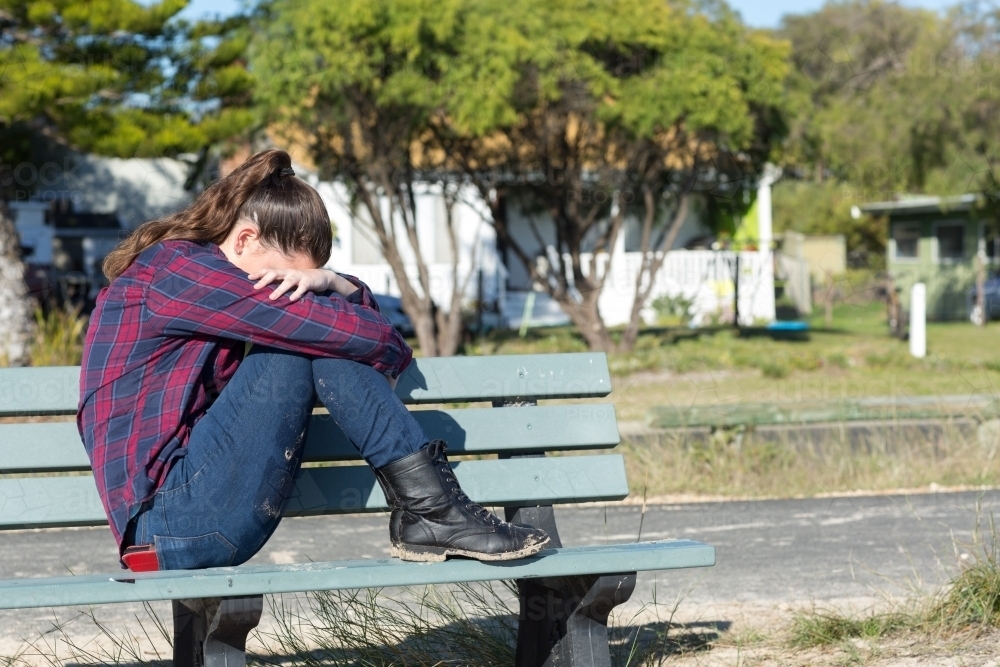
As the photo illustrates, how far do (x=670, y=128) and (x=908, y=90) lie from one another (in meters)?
4.19

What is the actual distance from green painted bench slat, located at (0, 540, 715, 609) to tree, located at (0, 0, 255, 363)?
9.15 meters

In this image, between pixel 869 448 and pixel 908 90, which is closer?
pixel 869 448

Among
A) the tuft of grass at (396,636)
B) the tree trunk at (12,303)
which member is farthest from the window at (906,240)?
the tuft of grass at (396,636)

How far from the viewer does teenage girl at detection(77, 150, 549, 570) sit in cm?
288

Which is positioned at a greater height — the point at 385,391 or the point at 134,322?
the point at 134,322

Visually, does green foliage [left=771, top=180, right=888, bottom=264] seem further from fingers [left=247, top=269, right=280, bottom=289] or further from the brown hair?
fingers [left=247, top=269, right=280, bottom=289]

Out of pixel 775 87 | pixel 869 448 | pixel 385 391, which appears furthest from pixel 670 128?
pixel 385 391

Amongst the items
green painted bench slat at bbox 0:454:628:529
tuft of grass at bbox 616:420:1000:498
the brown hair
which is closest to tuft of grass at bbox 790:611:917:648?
green painted bench slat at bbox 0:454:628:529

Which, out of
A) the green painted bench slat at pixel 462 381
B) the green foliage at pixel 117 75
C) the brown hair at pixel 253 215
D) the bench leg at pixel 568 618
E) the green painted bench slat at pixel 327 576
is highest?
the green foliage at pixel 117 75

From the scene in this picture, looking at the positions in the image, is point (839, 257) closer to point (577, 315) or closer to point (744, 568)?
point (577, 315)

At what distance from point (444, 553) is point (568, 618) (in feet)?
1.41

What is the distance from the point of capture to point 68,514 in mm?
3217

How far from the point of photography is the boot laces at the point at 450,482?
2.96 metres

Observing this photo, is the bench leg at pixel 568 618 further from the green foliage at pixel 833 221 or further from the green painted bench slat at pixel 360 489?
the green foliage at pixel 833 221
